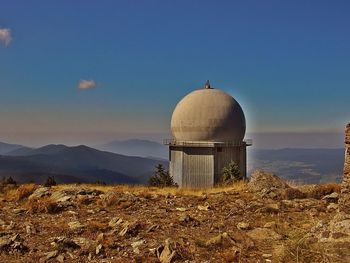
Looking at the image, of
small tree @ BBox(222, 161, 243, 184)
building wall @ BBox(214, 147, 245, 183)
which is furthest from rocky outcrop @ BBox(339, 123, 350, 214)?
building wall @ BBox(214, 147, 245, 183)

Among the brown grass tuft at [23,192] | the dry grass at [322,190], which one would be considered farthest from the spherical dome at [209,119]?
the brown grass tuft at [23,192]

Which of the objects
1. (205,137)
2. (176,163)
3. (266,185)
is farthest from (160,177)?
(266,185)

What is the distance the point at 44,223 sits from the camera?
11289 millimetres

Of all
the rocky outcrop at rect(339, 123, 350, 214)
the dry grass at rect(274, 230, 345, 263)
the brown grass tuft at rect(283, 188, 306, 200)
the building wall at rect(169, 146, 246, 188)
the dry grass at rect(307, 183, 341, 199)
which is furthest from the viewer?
the building wall at rect(169, 146, 246, 188)

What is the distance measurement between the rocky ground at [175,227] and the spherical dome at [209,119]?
16.3 m

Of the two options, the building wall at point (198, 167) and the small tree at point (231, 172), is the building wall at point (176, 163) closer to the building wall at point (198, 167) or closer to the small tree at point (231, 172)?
the building wall at point (198, 167)

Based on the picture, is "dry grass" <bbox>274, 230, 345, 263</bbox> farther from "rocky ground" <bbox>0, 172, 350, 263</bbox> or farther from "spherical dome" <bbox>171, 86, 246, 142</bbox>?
"spherical dome" <bbox>171, 86, 246, 142</bbox>

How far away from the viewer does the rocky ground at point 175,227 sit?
309 inches

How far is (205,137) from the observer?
32.6 m

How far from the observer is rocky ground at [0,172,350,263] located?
7.84 metres

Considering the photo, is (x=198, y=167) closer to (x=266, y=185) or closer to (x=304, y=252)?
(x=266, y=185)

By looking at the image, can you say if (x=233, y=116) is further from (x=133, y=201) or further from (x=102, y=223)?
(x=102, y=223)

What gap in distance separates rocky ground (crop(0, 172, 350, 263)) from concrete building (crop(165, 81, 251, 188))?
53.6ft

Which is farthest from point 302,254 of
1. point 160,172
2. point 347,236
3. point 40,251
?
point 160,172
